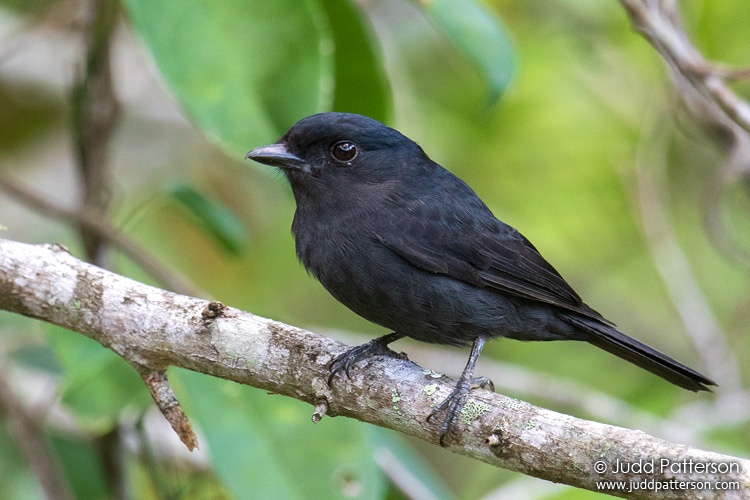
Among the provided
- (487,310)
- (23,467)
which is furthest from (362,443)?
(23,467)

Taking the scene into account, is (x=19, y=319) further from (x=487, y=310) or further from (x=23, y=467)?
(x=487, y=310)

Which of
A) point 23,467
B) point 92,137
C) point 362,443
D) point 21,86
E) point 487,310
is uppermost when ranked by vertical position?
point 21,86

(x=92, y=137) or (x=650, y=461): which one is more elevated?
(x=92, y=137)

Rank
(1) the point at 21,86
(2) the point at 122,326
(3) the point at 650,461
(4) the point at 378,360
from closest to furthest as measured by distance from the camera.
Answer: (3) the point at 650,461
(2) the point at 122,326
(4) the point at 378,360
(1) the point at 21,86

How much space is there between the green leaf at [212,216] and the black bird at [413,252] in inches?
16.1

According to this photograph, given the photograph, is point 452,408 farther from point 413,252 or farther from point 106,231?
point 106,231

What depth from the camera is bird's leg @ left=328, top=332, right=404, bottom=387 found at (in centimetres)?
290

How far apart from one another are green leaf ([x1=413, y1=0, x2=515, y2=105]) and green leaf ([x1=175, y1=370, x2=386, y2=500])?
4.56 feet

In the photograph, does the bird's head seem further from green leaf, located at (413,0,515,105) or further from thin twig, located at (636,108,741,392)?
thin twig, located at (636,108,741,392)

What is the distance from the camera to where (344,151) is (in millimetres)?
3727

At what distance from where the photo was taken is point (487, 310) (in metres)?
3.47

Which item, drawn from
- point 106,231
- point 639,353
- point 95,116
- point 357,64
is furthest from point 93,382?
point 639,353

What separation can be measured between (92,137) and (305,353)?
1.77 metres

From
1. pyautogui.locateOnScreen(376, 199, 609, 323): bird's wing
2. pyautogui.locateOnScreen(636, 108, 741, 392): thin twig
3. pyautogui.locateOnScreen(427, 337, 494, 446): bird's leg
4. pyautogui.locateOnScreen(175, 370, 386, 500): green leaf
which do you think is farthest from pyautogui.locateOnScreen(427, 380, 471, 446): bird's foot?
pyautogui.locateOnScreen(636, 108, 741, 392): thin twig
